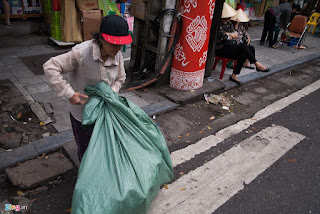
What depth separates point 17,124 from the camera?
3291 millimetres

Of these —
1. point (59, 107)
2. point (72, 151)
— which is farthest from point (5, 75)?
point (72, 151)

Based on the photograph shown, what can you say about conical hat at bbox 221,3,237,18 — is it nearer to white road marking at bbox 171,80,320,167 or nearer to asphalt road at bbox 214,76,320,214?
white road marking at bbox 171,80,320,167

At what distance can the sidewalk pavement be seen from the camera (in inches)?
116

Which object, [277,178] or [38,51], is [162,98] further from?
[38,51]

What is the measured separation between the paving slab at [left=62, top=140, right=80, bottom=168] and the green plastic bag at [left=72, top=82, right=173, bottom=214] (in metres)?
1.05

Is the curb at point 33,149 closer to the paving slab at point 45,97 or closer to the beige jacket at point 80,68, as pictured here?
the paving slab at point 45,97

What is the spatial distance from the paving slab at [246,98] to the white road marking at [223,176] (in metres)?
1.15

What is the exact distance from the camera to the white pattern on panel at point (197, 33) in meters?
4.23

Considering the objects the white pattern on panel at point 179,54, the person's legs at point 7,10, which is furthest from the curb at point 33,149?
the person's legs at point 7,10

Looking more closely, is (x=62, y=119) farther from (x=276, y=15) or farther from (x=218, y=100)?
(x=276, y=15)

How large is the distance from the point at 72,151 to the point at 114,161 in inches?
48.9

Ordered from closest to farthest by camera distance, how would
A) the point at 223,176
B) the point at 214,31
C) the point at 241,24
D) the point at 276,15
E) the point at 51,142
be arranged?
the point at 223,176 < the point at 51,142 < the point at 214,31 < the point at 241,24 < the point at 276,15

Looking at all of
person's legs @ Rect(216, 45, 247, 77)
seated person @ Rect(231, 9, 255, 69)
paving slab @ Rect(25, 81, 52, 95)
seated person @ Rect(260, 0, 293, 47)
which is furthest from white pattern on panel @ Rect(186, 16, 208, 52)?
seated person @ Rect(260, 0, 293, 47)

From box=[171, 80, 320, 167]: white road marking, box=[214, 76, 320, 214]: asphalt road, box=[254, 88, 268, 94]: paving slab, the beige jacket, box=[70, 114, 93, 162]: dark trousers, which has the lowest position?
box=[214, 76, 320, 214]: asphalt road
